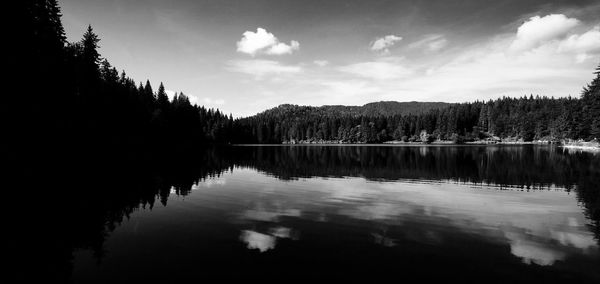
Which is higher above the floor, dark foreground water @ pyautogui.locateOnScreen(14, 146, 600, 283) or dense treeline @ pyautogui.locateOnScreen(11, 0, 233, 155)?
dense treeline @ pyautogui.locateOnScreen(11, 0, 233, 155)

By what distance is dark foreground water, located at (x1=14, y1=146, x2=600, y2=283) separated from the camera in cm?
1166

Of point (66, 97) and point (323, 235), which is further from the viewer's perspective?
point (66, 97)

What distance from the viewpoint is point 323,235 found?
15914 mm

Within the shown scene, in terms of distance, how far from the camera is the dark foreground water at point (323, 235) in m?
11.7

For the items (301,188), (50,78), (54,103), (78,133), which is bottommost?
(301,188)

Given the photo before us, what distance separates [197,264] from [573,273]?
13012 mm

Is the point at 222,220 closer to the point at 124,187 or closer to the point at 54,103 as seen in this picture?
the point at 124,187

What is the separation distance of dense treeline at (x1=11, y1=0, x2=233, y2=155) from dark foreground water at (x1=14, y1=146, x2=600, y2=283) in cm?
1340

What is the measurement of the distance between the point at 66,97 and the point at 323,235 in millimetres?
44342

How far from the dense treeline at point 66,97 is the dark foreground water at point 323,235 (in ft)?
44.0

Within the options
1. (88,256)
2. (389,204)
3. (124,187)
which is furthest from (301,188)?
(88,256)

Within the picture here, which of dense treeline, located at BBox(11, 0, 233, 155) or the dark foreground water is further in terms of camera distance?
dense treeline, located at BBox(11, 0, 233, 155)

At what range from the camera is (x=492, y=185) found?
33062mm

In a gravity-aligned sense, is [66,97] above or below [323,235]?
above
